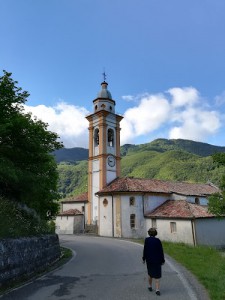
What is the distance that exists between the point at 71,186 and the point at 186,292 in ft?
404

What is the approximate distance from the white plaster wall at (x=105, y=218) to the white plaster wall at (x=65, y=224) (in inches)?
284

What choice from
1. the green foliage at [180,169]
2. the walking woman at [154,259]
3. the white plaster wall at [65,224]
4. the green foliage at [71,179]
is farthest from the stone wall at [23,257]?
the green foliage at [71,179]

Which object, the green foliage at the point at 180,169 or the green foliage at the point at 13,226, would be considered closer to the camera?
the green foliage at the point at 13,226

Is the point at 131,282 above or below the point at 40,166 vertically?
below

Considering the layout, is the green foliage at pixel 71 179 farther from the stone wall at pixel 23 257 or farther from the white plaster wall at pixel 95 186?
the stone wall at pixel 23 257

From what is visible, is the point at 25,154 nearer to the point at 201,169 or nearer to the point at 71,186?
the point at 201,169

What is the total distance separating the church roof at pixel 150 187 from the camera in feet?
111

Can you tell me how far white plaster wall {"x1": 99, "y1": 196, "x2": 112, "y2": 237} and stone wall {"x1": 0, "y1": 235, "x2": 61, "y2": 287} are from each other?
2074 cm

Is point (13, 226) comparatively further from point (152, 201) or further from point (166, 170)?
point (166, 170)

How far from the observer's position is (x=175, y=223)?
2823 cm

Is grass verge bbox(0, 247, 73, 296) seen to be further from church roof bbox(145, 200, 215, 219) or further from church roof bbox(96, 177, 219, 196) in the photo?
church roof bbox(96, 177, 219, 196)

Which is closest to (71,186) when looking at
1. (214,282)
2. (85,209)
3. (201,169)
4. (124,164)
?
(124,164)

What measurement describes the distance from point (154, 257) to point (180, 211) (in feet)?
72.2

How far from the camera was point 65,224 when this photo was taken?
134ft
